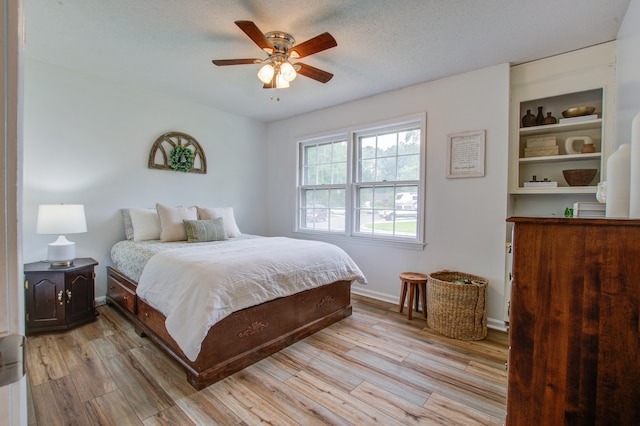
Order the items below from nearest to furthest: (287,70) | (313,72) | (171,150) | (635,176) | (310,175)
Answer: (635,176)
(287,70)
(313,72)
(171,150)
(310,175)

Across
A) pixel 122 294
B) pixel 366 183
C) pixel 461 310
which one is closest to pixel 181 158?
pixel 122 294

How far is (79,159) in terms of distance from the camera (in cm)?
301

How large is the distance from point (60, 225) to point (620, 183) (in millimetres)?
3839

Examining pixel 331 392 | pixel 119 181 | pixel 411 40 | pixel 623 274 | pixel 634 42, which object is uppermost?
pixel 411 40

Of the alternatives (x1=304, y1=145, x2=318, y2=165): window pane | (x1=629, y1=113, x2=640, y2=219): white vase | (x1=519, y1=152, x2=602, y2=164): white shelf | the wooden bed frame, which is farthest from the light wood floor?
(x1=304, y1=145, x2=318, y2=165): window pane

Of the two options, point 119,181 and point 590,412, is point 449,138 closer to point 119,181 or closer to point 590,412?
point 590,412

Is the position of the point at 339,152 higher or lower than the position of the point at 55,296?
higher

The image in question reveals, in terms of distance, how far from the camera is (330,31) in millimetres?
2238

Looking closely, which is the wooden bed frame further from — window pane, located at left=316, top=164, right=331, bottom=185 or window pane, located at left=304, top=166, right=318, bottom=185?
window pane, located at left=304, top=166, right=318, bottom=185

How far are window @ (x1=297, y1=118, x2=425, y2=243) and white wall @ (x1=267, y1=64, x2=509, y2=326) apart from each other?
16 centimetres

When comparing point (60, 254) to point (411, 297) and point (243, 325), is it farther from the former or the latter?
point (411, 297)

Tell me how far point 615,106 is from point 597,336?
7.59ft

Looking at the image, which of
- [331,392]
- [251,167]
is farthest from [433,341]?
[251,167]

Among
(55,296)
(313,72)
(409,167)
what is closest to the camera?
(313,72)
